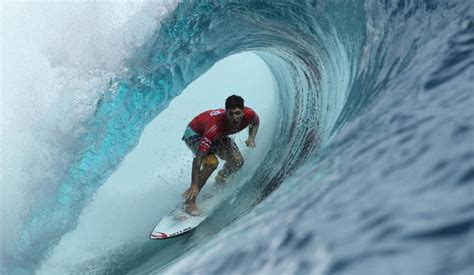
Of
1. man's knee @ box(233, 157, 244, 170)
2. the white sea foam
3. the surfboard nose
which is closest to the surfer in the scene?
man's knee @ box(233, 157, 244, 170)

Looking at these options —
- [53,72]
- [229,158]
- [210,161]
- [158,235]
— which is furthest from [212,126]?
[53,72]

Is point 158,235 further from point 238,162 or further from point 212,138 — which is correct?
point 238,162

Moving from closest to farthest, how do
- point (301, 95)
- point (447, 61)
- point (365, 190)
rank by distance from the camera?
point (365, 190) < point (447, 61) < point (301, 95)

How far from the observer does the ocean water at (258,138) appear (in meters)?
1.25

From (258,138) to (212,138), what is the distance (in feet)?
6.62

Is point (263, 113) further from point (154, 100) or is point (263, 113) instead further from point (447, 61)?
point (447, 61)

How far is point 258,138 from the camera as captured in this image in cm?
582

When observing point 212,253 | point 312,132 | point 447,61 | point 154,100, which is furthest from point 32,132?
point 447,61

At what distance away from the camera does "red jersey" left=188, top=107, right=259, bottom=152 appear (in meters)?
3.82

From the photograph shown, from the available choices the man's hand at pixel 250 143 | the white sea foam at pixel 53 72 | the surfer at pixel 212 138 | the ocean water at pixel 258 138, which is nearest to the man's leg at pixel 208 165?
the surfer at pixel 212 138

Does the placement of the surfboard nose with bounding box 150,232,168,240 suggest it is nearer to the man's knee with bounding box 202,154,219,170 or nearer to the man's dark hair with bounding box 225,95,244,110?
the man's knee with bounding box 202,154,219,170

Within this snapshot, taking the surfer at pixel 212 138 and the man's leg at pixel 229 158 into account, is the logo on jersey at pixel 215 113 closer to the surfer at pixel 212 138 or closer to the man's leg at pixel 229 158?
the surfer at pixel 212 138

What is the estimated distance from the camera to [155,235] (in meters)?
4.04

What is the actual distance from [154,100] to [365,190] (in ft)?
10.1
